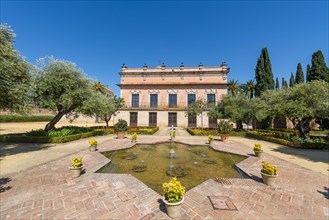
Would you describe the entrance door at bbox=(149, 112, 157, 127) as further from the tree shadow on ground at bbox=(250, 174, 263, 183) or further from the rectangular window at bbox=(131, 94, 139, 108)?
the tree shadow on ground at bbox=(250, 174, 263, 183)

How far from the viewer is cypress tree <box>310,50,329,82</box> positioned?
2445cm

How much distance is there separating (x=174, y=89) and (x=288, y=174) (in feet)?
77.1

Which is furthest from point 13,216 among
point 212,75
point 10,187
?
point 212,75

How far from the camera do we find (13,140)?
11672 mm

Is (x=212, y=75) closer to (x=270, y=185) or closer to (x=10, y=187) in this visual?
(x=270, y=185)

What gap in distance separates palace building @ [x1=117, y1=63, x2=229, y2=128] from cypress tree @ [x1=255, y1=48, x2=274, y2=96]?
6.31m

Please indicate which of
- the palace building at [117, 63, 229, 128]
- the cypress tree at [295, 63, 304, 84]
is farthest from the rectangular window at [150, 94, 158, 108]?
the cypress tree at [295, 63, 304, 84]

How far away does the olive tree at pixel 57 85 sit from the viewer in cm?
1266

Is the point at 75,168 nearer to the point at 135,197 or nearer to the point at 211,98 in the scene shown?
the point at 135,197

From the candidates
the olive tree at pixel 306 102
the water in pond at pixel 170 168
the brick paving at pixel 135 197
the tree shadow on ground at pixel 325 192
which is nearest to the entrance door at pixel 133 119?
the water in pond at pixel 170 168

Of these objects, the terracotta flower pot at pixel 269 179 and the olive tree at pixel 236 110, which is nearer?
the terracotta flower pot at pixel 269 179

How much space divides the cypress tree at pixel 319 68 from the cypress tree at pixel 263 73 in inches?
246

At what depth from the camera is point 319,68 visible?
24688 millimetres

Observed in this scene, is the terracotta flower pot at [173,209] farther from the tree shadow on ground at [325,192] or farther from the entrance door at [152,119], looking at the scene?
the entrance door at [152,119]
